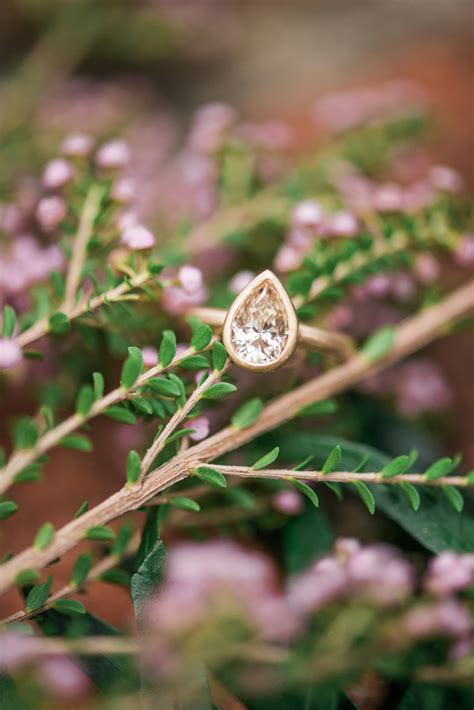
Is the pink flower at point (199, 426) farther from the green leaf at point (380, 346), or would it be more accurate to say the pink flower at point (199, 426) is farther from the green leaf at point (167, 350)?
the green leaf at point (380, 346)

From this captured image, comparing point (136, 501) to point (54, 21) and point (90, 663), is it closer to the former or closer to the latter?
point (90, 663)

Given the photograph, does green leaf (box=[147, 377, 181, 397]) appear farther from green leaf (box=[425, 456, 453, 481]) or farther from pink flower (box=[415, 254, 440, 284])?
pink flower (box=[415, 254, 440, 284])

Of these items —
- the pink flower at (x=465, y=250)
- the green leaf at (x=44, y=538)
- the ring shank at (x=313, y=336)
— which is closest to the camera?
the green leaf at (x=44, y=538)

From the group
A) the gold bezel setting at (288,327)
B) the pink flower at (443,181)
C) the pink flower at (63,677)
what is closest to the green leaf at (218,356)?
the gold bezel setting at (288,327)

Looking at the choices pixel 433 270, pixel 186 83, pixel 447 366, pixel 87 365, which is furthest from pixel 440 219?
pixel 186 83

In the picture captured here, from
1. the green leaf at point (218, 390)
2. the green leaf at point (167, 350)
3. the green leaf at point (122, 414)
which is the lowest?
the green leaf at point (218, 390)

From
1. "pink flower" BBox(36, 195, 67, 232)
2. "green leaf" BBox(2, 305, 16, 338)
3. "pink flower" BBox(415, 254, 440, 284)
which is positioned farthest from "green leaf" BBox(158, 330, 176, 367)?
"pink flower" BBox(415, 254, 440, 284)

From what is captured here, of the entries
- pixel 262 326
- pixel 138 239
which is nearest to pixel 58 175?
pixel 138 239
